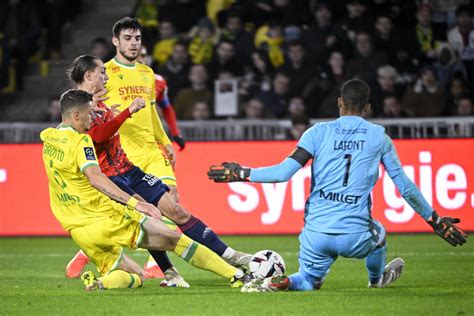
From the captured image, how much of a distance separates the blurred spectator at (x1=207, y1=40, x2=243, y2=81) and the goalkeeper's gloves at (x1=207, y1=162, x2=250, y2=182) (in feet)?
31.9

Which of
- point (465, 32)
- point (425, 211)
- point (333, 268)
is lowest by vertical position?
point (333, 268)

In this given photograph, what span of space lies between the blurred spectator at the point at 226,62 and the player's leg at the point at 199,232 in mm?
8318

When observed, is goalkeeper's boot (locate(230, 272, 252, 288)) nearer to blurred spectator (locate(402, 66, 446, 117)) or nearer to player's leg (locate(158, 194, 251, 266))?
player's leg (locate(158, 194, 251, 266))

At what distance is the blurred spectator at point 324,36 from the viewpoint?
671 inches

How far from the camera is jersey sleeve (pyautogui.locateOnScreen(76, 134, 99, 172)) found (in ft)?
26.8

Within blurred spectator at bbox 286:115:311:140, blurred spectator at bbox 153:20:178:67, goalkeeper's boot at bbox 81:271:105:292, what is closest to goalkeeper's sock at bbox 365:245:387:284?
goalkeeper's boot at bbox 81:271:105:292

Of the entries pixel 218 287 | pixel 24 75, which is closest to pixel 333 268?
pixel 218 287

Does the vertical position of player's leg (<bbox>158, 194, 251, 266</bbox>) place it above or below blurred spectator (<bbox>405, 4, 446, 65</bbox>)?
below

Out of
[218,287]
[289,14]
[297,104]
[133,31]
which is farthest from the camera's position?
[289,14]

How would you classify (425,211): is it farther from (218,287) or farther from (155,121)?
(155,121)

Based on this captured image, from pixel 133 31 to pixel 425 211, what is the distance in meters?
3.27

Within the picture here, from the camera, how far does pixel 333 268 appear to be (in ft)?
34.4

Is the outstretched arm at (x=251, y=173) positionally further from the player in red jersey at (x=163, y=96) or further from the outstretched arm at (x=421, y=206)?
the player in red jersey at (x=163, y=96)

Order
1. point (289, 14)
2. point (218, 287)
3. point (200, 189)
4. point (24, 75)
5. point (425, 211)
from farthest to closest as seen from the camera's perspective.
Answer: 1. point (24, 75)
2. point (289, 14)
3. point (200, 189)
4. point (218, 287)
5. point (425, 211)
